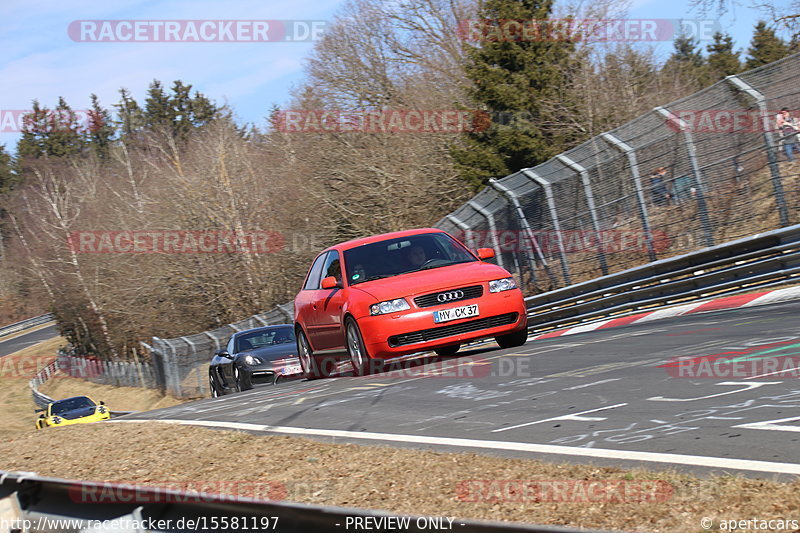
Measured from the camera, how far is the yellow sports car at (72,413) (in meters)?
25.9

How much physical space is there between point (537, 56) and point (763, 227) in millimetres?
19712

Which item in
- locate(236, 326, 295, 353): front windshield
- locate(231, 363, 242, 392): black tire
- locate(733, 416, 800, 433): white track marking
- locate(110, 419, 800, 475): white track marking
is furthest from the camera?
locate(236, 326, 295, 353): front windshield

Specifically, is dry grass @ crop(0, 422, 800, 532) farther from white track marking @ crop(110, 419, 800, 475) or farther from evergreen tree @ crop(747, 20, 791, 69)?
evergreen tree @ crop(747, 20, 791, 69)

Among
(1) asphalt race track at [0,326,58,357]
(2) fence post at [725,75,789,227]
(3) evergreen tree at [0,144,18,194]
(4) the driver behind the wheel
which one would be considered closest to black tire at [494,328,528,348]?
(4) the driver behind the wheel

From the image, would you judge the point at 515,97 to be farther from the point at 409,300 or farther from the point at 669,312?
the point at 409,300

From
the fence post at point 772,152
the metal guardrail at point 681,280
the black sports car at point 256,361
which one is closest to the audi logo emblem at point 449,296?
the metal guardrail at point 681,280

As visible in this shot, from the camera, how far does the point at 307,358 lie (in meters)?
13.4

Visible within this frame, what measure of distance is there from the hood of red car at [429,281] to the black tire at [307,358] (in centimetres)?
213

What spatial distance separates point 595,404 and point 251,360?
33.0 ft

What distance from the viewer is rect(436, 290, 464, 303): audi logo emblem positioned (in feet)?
35.2

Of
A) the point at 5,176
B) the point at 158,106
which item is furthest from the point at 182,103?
the point at 5,176

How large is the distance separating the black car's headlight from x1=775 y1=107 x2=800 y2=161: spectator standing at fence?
29.2 ft

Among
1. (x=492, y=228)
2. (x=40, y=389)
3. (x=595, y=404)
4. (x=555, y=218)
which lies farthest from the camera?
(x=40, y=389)

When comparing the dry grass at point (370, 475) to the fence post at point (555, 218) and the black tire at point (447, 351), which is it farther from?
the fence post at point (555, 218)
